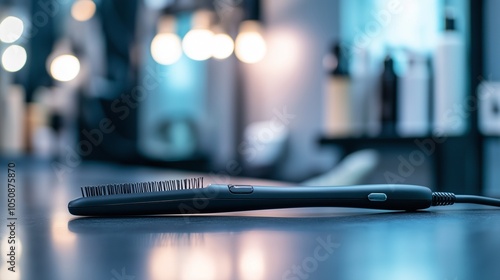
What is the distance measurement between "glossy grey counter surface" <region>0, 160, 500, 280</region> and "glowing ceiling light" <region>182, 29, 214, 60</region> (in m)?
1.86

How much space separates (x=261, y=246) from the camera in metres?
0.27

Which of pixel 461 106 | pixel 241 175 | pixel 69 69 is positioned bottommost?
pixel 241 175

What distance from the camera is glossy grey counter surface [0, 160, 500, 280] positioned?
0.70 feet

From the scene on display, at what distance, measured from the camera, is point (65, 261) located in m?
0.24

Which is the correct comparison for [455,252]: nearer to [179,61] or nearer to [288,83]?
[288,83]

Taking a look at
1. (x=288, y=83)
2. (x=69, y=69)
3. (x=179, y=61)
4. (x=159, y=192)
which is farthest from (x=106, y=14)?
(x=159, y=192)

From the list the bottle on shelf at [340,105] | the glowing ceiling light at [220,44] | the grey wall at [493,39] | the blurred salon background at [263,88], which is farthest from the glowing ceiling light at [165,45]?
the grey wall at [493,39]

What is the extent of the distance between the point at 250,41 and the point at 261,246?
2.24 meters

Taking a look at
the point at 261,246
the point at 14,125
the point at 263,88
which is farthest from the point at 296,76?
the point at 261,246

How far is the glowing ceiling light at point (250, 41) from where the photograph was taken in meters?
2.41

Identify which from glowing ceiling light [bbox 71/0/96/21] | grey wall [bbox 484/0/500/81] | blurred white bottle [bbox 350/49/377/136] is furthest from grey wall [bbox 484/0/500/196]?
glowing ceiling light [bbox 71/0/96/21]

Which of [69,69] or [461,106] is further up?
[69,69]

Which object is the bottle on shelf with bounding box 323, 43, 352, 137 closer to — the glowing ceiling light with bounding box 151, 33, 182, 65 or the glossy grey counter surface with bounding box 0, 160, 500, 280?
the glowing ceiling light with bounding box 151, 33, 182, 65

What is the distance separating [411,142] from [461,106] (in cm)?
14
